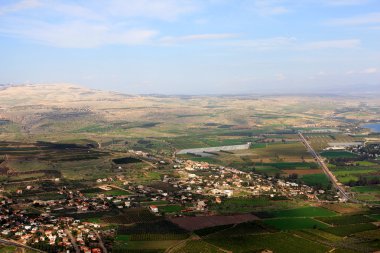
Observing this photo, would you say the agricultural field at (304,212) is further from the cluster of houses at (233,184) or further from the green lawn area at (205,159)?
the green lawn area at (205,159)

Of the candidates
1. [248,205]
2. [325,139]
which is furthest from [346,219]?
[325,139]

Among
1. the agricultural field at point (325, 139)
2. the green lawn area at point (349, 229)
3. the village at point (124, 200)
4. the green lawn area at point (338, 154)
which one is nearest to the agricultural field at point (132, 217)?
the village at point (124, 200)

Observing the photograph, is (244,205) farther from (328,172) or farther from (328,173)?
(328,172)

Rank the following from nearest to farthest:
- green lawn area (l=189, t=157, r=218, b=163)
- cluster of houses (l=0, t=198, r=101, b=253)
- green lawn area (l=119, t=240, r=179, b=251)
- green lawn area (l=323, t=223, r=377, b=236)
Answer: green lawn area (l=119, t=240, r=179, b=251)
cluster of houses (l=0, t=198, r=101, b=253)
green lawn area (l=323, t=223, r=377, b=236)
green lawn area (l=189, t=157, r=218, b=163)

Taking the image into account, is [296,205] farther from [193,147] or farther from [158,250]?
[193,147]

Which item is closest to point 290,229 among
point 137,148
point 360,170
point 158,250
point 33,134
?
point 158,250

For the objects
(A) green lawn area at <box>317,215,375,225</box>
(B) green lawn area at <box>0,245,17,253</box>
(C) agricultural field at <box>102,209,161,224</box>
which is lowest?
(B) green lawn area at <box>0,245,17,253</box>

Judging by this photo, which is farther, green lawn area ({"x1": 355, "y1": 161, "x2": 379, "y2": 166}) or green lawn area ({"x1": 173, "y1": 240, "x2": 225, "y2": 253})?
green lawn area ({"x1": 355, "y1": 161, "x2": 379, "y2": 166})

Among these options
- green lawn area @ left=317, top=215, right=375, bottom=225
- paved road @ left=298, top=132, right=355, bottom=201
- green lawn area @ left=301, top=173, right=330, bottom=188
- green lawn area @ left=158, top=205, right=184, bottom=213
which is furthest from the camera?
green lawn area @ left=301, top=173, right=330, bottom=188

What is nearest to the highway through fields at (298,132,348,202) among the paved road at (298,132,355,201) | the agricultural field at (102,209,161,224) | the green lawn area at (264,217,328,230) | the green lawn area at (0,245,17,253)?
the paved road at (298,132,355,201)

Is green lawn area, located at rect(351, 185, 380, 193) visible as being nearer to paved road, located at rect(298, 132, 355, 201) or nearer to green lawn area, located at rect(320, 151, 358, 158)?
paved road, located at rect(298, 132, 355, 201)

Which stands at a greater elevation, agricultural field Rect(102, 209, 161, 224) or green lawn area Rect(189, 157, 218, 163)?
green lawn area Rect(189, 157, 218, 163)
